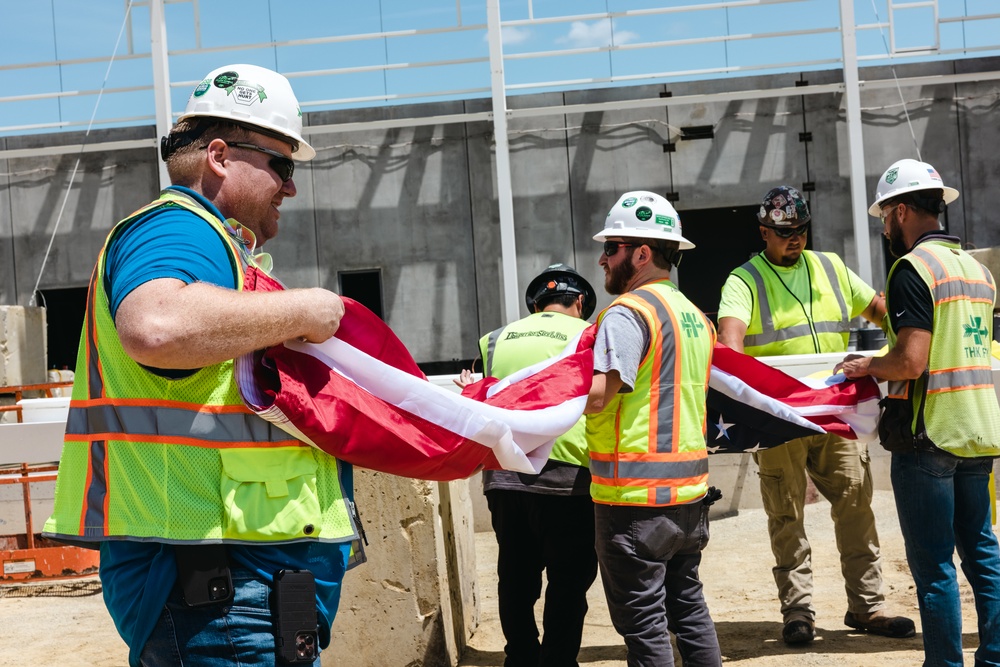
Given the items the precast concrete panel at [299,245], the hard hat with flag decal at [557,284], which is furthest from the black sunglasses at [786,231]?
the precast concrete panel at [299,245]

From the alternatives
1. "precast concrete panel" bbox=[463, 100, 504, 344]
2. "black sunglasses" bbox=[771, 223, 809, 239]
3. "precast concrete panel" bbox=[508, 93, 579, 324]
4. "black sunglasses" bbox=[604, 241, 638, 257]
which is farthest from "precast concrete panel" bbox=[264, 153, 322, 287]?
"black sunglasses" bbox=[604, 241, 638, 257]

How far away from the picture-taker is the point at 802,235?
20.1 feet

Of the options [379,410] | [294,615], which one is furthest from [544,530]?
[294,615]

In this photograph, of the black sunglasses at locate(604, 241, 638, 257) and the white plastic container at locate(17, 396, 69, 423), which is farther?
the white plastic container at locate(17, 396, 69, 423)

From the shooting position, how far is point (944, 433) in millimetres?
4371

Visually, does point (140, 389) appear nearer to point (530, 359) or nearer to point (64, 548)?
point (530, 359)

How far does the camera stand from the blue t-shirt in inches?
78.2

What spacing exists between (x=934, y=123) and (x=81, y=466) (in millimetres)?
14561

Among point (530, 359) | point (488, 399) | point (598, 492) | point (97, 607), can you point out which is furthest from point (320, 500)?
point (97, 607)

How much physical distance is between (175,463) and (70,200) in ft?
48.0

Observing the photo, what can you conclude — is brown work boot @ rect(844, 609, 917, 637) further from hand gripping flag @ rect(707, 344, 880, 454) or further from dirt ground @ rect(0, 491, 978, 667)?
hand gripping flag @ rect(707, 344, 880, 454)

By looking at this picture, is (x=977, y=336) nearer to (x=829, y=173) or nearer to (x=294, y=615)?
(x=294, y=615)

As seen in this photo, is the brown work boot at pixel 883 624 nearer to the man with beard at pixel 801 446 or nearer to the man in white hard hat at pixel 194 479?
the man with beard at pixel 801 446

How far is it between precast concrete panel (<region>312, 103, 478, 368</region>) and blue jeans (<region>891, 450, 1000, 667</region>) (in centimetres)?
1088
